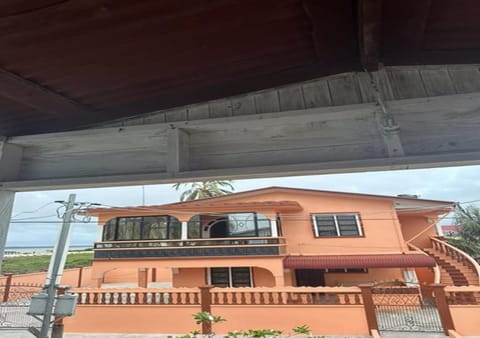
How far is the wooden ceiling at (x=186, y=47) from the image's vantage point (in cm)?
77

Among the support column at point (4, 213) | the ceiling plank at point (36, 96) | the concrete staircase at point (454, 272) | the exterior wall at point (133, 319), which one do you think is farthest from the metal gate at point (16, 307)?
the concrete staircase at point (454, 272)

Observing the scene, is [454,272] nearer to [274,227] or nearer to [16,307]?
[274,227]

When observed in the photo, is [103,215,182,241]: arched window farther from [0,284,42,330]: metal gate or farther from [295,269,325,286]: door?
[295,269,325,286]: door

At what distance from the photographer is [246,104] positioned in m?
1.26

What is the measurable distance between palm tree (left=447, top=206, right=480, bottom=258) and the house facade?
3204 millimetres

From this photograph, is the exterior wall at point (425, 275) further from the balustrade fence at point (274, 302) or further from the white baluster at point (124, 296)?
the white baluster at point (124, 296)

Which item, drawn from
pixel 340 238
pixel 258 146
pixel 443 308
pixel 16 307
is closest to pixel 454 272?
pixel 340 238

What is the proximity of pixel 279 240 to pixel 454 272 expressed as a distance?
17.3 feet

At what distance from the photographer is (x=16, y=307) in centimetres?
797

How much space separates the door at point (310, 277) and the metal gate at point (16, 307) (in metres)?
7.59

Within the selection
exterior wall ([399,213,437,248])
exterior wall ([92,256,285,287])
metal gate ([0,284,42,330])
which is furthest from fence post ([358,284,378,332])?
metal gate ([0,284,42,330])

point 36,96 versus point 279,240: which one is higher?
point 36,96

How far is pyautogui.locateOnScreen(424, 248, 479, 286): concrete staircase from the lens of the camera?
7996mm

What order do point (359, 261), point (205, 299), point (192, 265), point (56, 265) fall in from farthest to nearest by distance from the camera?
point (192, 265), point (359, 261), point (205, 299), point (56, 265)
